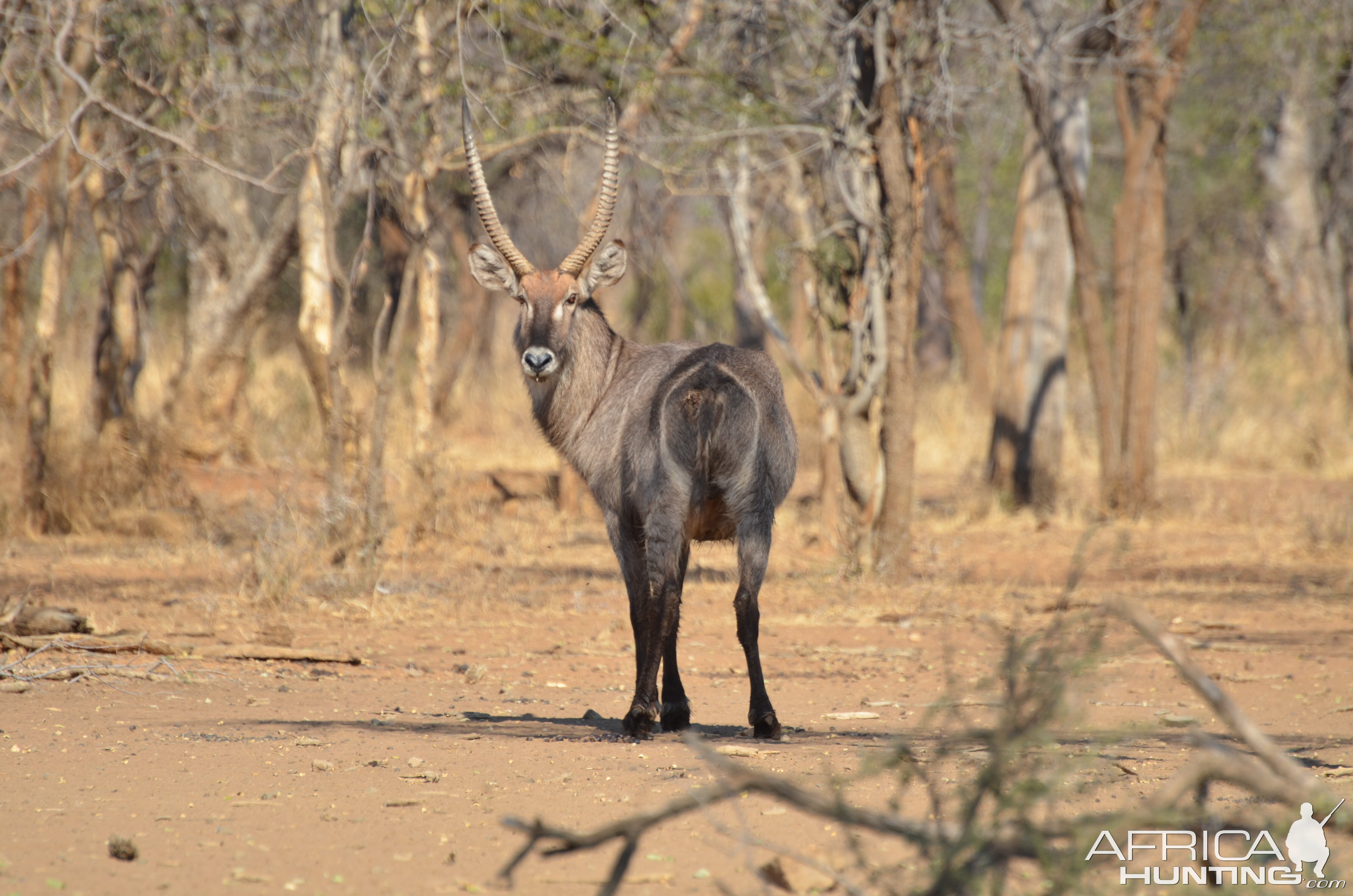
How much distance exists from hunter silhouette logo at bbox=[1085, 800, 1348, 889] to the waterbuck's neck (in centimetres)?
284

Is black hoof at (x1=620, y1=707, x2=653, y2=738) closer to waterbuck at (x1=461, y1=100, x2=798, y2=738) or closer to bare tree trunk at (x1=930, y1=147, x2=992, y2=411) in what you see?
waterbuck at (x1=461, y1=100, x2=798, y2=738)

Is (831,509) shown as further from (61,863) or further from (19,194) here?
(19,194)

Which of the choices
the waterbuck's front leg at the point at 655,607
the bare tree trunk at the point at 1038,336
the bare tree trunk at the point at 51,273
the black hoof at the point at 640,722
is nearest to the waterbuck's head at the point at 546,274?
the waterbuck's front leg at the point at 655,607

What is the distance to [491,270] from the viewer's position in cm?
586

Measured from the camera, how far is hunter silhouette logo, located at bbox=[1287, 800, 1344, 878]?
2.46 m

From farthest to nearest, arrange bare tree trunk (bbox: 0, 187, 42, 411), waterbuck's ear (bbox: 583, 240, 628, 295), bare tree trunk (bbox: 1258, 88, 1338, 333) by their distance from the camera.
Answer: bare tree trunk (bbox: 1258, 88, 1338, 333), bare tree trunk (bbox: 0, 187, 42, 411), waterbuck's ear (bbox: 583, 240, 628, 295)

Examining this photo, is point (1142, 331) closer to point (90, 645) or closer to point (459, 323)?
point (90, 645)

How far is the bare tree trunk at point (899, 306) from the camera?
8.12 meters

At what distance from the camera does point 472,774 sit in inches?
159

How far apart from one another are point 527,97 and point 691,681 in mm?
5860

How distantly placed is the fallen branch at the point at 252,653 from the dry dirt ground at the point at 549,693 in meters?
0.06

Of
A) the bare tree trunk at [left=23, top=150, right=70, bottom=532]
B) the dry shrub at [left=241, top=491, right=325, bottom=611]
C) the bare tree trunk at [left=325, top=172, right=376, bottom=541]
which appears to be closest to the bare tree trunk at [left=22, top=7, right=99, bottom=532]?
the bare tree trunk at [left=23, top=150, right=70, bottom=532]

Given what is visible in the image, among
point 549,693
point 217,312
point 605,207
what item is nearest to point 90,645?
point 549,693

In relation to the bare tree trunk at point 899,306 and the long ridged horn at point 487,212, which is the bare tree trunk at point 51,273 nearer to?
the long ridged horn at point 487,212
